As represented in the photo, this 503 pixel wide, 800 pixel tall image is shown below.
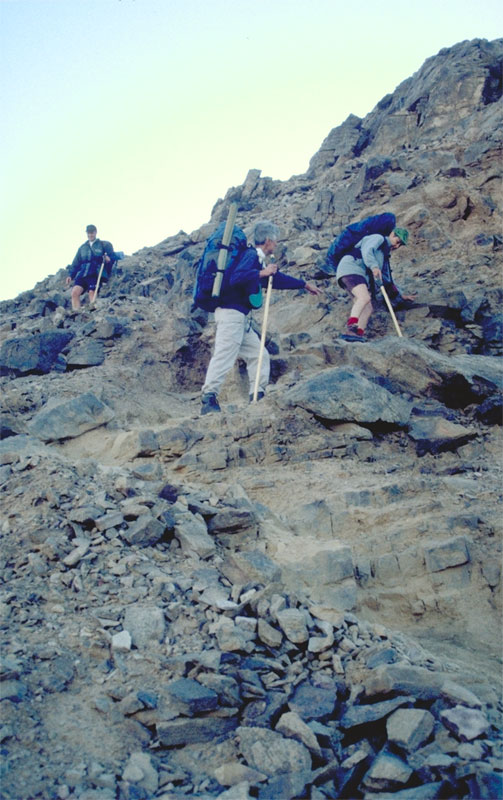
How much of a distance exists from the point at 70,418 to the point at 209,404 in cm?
181

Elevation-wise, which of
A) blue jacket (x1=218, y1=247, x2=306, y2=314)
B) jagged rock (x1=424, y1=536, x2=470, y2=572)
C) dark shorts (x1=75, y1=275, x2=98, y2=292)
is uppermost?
dark shorts (x1=75, y1=275, x2=98, y2=292)

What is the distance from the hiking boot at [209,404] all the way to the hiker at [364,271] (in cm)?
288

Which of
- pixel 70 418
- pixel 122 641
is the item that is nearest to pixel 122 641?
pixel 122 641

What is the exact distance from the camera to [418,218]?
Answer: 42.7 feet

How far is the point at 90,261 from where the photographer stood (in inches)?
552

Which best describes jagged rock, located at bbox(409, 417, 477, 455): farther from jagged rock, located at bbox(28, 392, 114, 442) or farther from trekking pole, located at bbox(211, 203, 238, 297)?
jagged rock, located at bbox(28, 392, 114, 442)

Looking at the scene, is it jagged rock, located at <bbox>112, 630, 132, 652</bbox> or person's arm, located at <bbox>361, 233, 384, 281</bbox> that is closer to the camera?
jagged rock, located at <bbox>112, 630, 132, 652</bbox>

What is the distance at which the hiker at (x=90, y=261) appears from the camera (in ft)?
45.9

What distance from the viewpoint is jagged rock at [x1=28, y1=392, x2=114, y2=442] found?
292 inches

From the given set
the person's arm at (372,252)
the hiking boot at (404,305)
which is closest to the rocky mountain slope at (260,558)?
the hiking boot at (404,305)

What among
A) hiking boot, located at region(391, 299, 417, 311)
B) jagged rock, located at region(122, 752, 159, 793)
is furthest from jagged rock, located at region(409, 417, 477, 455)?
jagged rock, located at region(122, 752, 159, 793)

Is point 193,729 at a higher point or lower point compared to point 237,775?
higher

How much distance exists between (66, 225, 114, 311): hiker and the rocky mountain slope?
107 inches

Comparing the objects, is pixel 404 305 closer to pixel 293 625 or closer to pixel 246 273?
pixel 246 273
